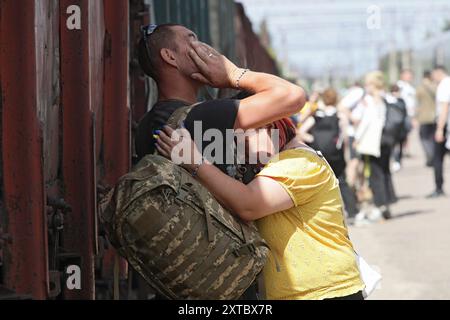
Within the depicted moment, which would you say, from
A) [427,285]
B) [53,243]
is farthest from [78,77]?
[427,285]

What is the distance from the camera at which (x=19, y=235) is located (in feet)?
10.7

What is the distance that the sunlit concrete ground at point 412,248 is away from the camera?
8.03 m

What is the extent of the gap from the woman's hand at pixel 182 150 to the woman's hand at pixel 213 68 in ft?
0.69

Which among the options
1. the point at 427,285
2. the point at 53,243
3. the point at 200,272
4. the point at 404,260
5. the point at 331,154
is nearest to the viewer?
the point at 200,272

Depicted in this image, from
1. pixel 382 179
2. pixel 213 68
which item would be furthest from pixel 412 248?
pixel 213 68

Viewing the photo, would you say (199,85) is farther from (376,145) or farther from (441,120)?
(441,120)

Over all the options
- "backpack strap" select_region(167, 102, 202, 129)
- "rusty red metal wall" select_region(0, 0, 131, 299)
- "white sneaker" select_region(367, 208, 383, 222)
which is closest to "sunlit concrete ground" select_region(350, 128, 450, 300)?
"white sneaker" select_region(367, 208, 383, 222)

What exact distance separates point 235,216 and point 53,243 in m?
0.82

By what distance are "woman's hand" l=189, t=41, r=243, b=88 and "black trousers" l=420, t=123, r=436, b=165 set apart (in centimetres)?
1321

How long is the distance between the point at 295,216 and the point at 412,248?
7314mm

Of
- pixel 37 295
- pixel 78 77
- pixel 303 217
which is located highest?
pixel 78 77

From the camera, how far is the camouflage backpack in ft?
9.84

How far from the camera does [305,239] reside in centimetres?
330

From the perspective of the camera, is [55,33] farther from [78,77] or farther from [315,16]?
[315,16]
